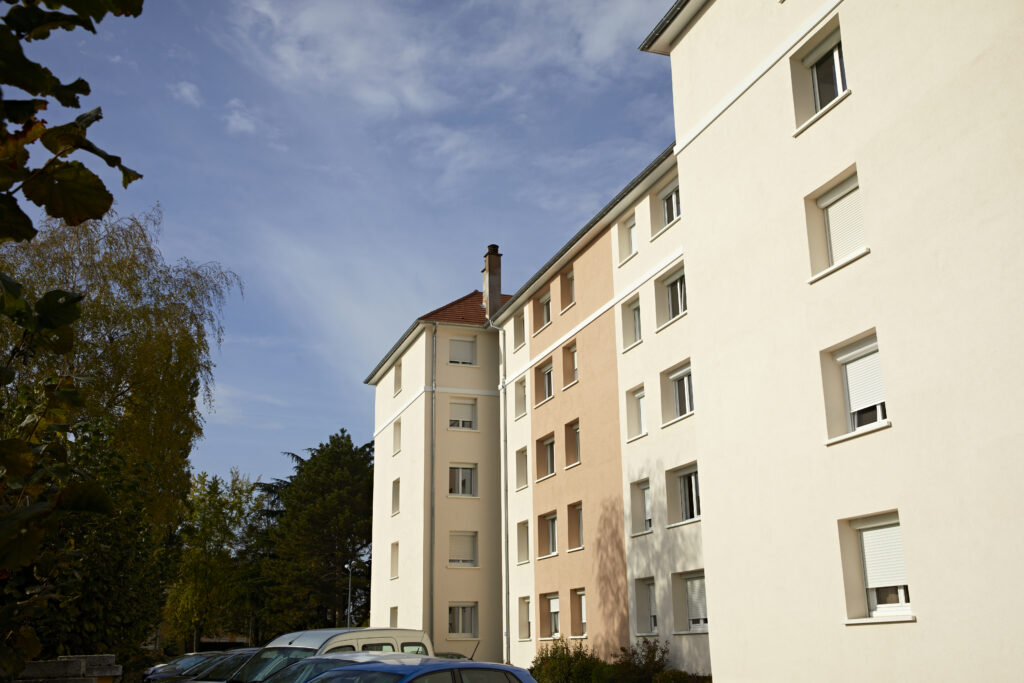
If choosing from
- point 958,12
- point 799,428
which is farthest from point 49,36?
point 799,428

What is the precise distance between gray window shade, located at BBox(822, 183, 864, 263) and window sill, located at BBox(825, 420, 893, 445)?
8.92 feet

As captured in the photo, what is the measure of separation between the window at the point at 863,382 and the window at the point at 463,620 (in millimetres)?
21534

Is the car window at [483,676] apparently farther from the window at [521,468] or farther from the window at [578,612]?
the window at [521,468]

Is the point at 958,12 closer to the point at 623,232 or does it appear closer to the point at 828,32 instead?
the point at 828,32

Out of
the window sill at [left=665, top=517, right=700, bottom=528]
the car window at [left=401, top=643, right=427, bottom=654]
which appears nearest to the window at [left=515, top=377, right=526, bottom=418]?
the window sill at [left=665, top=517, right=700, bottom=528]

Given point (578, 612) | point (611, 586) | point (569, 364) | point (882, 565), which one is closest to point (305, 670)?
point (882, 565)

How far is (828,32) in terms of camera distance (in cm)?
1533

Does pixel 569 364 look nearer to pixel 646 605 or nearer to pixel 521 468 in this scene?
pixel 521 468

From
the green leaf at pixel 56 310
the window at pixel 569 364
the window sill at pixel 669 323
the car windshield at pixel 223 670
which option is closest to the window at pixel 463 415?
the window at pixel 569 364

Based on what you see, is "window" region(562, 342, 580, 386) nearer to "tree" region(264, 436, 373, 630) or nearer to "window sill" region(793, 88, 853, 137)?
"window sill" region(793, 88, 853, 137)

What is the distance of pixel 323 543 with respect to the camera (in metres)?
55.2

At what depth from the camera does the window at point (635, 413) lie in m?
24.4

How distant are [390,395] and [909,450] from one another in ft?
100

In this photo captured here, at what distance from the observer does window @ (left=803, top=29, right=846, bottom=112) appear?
1534cm
